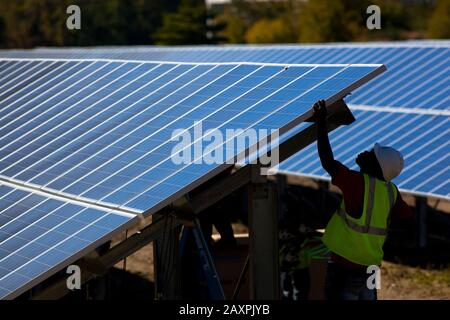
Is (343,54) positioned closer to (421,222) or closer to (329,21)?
(421,222)

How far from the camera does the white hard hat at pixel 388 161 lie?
28.1 feet

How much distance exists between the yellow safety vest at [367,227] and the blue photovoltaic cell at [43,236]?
5.96ft

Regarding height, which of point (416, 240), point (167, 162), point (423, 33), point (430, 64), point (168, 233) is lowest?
point (416, 240)

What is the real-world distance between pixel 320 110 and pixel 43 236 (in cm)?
270

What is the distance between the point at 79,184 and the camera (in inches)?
380

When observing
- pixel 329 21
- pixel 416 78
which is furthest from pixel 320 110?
pixel 329 21

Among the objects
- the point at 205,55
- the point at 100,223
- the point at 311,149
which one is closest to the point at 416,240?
the point at 311,149

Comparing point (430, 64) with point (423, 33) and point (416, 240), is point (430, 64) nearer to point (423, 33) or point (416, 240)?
point (416, 240)

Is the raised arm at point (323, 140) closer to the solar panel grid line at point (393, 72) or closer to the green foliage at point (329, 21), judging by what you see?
the solar panel grid line at point (393, 72)

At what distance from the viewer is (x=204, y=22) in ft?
172

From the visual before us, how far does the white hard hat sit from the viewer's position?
28.1 ft

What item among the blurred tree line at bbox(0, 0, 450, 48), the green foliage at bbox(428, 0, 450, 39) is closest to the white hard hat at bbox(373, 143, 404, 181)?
the blurred tree line at bbox(0, 0, 450, 48)

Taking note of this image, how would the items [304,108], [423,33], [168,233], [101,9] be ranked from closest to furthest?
[304,108]
[168,233]
[101,9]
[423,33]
